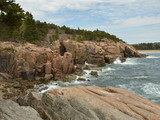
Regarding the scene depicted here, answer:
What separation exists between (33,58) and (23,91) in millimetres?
13581

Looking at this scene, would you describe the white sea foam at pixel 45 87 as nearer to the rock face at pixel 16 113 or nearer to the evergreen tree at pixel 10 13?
the evergreen tree at pixel 10 13

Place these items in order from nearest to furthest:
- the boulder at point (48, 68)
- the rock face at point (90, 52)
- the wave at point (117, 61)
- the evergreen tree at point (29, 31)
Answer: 1. the boulder at point (48, 68)
2. the rock face at point (90, 52)
3. the evergreen tree at point (29, 31)
4. the wave at point (117, 61)

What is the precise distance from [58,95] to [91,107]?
133 inches

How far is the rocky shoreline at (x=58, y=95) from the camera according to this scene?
11047 mm

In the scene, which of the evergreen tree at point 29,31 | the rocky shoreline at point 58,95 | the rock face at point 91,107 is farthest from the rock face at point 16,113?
the evergreen tree at point 29,31

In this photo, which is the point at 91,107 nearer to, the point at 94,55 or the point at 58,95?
the point at 58,95

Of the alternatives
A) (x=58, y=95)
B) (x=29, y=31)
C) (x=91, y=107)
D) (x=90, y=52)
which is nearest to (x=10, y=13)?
(x=58, y=95)

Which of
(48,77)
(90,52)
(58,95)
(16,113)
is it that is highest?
(90,52)

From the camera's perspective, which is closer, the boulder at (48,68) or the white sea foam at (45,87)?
the white sea foam at (45,87)

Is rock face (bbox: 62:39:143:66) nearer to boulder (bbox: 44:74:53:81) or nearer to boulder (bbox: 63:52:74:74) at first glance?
boulder (bbox: 63:52:74:74)

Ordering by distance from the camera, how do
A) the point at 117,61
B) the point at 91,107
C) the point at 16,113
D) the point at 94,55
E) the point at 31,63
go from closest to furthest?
the point at 91,107
the point at 16,113
the point at 31,63
the point at 94,55
the point at 117,61

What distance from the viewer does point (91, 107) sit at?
1132 cm

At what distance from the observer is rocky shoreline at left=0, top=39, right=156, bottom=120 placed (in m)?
11.0

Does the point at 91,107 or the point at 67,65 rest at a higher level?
the point at 67,65
